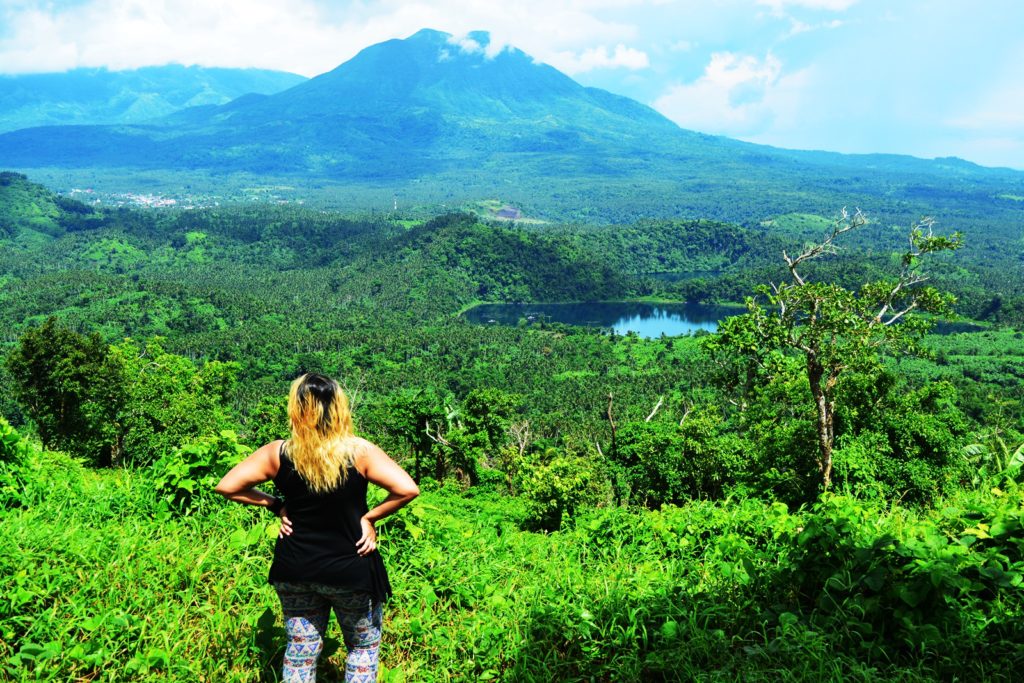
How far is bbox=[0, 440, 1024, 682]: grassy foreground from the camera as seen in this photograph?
3.23 m

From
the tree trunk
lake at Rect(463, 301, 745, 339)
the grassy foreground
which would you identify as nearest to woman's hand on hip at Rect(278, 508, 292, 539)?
the grassy foreground

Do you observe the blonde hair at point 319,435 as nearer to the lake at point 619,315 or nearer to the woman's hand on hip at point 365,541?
the woman's hand on hip at point 365,541

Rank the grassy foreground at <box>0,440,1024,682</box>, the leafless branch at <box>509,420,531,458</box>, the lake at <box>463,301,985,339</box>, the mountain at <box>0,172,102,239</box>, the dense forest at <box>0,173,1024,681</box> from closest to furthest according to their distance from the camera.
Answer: the grassy foreground at <box>0,440,1024,682</box>
the dense forest at <box>0,173,1024,681</box>
the leafless branch at <box>509,420,531,458</box>
the lake at <box>463,301,985,339</box>
the mountain at <box>0,172,102,239</box>

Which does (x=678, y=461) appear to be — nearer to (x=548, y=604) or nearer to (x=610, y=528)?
(x=610, y=528)

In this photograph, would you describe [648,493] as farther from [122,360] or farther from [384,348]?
[384,348]

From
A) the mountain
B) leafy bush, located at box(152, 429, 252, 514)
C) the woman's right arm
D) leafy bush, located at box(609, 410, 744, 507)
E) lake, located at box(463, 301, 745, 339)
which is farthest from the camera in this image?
the mountain

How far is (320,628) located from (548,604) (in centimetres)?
155

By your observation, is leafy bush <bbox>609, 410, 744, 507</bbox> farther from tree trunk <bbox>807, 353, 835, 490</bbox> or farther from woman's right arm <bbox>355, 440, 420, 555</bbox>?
woman's right arm <bbox>355, 440, 420, 555</bbox>

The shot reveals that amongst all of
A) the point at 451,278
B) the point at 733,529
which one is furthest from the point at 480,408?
the point at 451,278

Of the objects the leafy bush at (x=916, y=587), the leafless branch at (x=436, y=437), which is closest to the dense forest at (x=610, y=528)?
the leafy bush at (x=916, y=587)

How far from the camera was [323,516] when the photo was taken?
9.14 feet

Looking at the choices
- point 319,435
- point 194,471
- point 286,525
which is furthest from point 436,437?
point 319,435

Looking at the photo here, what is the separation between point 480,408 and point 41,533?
2002 centimetres

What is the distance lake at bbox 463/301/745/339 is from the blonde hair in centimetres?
10881
